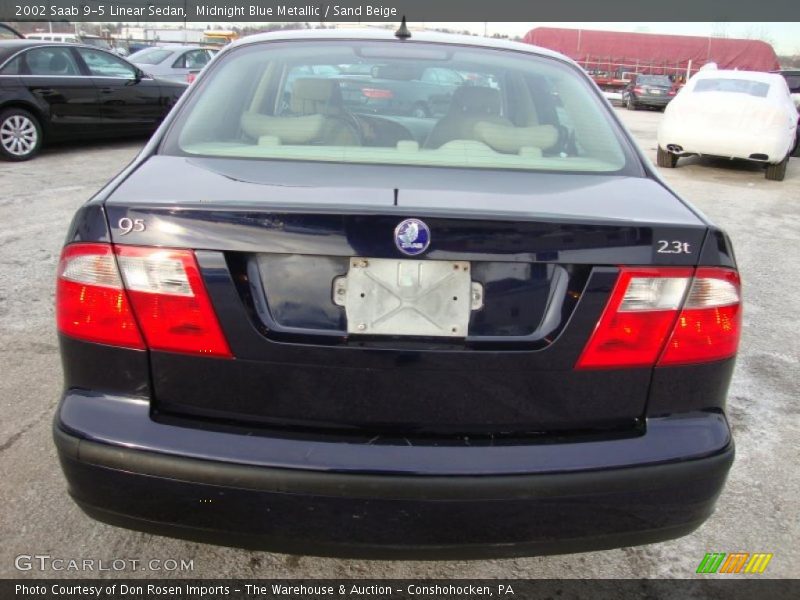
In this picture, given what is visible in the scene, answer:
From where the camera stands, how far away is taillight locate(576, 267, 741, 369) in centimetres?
167

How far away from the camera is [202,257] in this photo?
5.32 ft

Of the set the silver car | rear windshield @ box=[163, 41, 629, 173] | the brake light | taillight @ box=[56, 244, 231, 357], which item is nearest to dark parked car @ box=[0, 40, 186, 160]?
the silver car

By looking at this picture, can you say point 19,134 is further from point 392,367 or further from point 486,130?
point 392,367

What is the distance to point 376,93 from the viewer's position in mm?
3090

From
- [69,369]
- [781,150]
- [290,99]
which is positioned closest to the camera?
[69,369]

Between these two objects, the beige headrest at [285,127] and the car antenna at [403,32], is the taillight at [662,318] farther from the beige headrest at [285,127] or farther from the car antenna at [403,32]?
the car antenna at [403,32]

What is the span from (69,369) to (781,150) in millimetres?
10747

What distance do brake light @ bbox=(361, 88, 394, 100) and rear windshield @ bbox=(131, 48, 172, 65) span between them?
12886mm

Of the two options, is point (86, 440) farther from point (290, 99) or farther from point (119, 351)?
point (290, 99)

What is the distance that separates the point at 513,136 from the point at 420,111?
641mm

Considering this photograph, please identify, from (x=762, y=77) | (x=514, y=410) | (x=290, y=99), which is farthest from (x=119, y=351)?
(x=762, y=77)

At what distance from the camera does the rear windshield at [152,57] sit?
14.4 m

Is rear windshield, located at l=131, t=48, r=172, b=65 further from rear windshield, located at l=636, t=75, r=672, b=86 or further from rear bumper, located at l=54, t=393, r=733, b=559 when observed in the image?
rear windshield, located at l=636, t=75, r=672, b=86

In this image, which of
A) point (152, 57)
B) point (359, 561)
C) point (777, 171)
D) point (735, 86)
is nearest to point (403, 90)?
point (359, 561)
